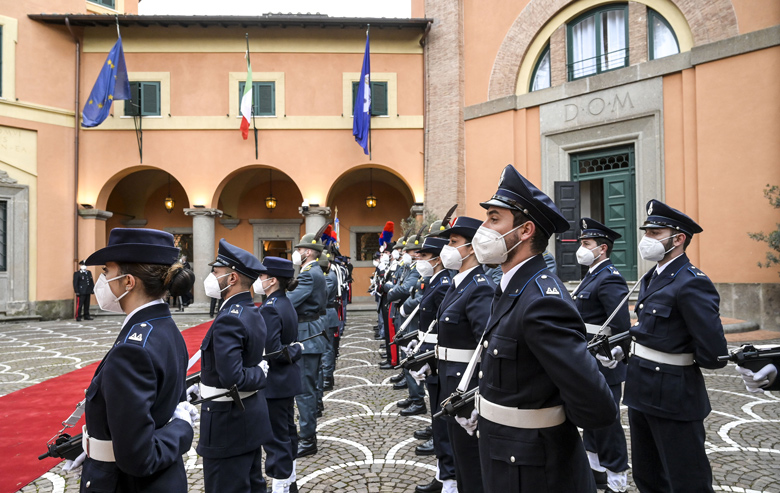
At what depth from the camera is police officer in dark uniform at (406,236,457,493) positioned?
3.60 meters

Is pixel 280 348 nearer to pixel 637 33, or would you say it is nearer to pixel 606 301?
pixel 606 301

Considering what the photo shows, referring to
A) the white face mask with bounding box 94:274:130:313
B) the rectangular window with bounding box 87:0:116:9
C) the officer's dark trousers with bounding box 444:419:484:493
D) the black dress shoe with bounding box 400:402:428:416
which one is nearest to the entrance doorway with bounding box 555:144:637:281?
the black dress shoe with bounding box 400:402:428:416

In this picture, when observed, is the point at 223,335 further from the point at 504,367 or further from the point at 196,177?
the point at 196,177

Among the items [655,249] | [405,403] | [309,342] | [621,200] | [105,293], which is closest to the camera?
[105,293]

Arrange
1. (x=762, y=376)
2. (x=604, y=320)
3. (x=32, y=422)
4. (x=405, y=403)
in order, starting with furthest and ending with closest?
(x=405, y=403) → (x=32, y=422) → (x=604, y=320) → (x=762, y=376)

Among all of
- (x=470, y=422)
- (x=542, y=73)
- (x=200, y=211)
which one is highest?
(x=542, y=73)

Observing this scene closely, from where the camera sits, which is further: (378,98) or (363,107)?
(378,98)

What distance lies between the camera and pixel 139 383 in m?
1.78

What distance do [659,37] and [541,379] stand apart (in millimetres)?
12390

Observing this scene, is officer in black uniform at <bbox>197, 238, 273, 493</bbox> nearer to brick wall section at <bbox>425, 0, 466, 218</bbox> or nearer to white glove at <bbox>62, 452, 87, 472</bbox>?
white glove at <bbox>62, 452, 87, 472</bbox>

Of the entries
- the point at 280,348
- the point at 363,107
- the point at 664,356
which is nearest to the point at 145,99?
the point at 363,107

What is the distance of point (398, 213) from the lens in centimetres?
2117

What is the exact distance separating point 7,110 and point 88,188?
10.7ft

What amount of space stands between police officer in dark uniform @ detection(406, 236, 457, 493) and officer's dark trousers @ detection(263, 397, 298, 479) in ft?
3.44
